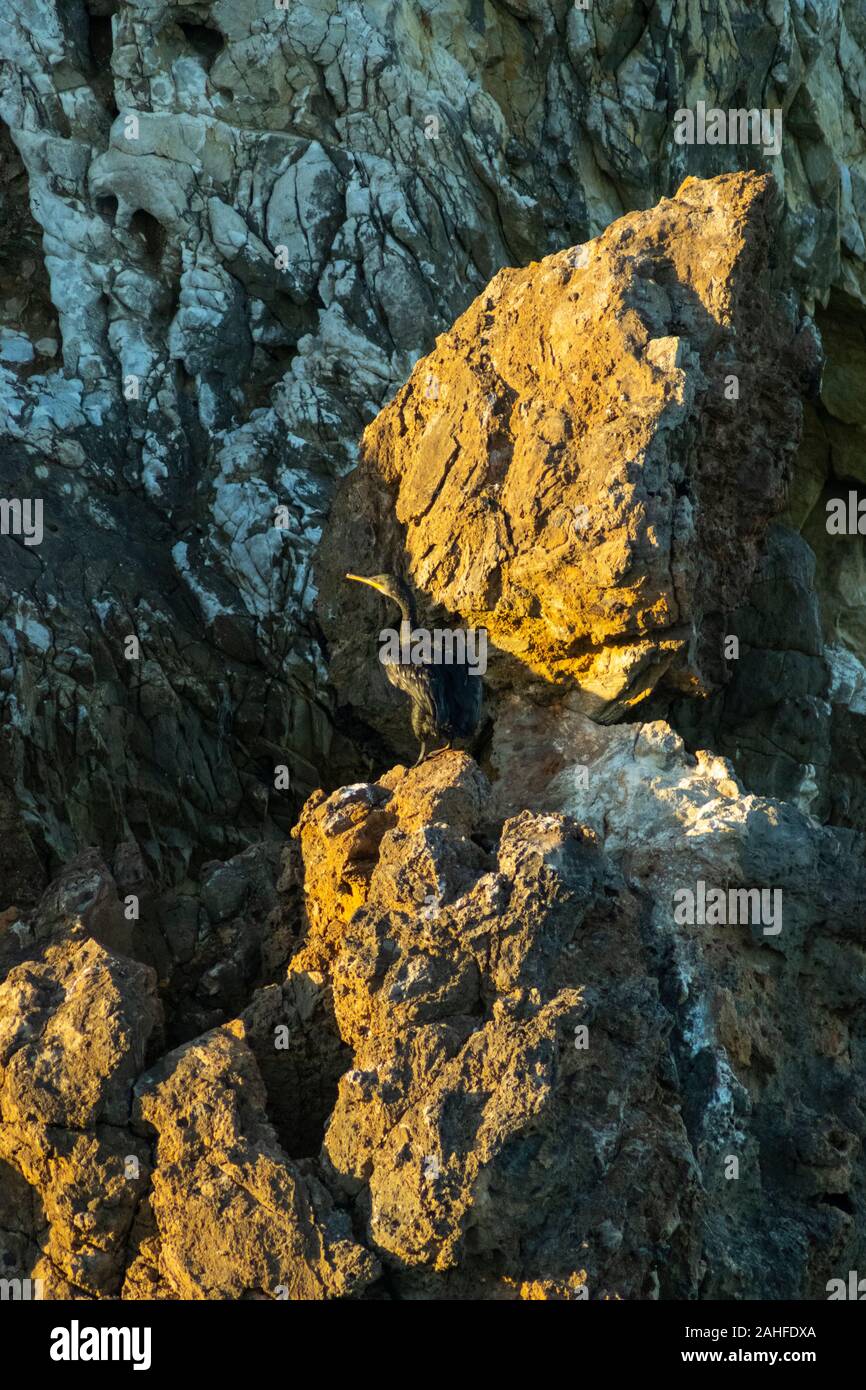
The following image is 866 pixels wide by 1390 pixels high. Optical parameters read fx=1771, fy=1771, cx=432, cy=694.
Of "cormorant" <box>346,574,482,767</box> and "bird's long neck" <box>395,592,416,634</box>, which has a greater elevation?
"bird's long neck" <box>395,592,416,634</box>

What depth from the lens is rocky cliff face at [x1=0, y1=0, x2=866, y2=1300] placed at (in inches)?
239

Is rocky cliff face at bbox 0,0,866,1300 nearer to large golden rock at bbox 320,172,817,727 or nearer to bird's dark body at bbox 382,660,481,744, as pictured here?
large golden rock at bbox 320,172,817,727

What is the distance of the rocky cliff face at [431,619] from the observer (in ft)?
19.9

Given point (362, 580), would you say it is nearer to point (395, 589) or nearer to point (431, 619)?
point (395, 589)

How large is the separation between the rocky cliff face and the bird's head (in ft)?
0.34

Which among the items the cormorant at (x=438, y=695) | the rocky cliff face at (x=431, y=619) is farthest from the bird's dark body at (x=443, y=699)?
the rocky cliff face at (x=431, y=619)

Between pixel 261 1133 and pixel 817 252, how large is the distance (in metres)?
12.3

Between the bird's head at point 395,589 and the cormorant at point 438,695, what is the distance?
0.35ft

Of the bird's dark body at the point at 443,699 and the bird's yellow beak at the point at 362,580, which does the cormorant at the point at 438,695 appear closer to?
the bird's dark body at the point at 443,699

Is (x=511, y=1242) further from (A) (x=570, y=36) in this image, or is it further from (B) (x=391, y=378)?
(A) (x=570, y=36)

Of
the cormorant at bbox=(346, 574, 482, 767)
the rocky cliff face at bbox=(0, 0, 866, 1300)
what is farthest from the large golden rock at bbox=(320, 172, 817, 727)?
the cormorant at bbox=(346, 574, 482, 767)

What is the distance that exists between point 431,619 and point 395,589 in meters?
0.25

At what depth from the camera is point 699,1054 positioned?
6.70 meters

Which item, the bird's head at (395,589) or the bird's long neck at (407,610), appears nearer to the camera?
the bird's long neck at (407,610)
